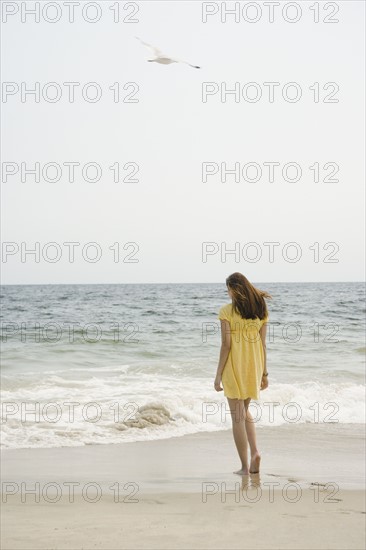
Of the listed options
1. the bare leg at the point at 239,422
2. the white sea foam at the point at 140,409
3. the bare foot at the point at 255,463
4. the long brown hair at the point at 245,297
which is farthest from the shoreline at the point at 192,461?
the long brown hair at the point at 245,297

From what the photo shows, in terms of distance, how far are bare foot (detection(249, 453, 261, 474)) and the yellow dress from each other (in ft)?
2.69

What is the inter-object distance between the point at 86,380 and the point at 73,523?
29.8 ft

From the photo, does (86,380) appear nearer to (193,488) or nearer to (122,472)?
(122,472)

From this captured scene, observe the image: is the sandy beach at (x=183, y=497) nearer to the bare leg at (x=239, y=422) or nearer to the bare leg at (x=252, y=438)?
the bare leg at (x=252, y=438)

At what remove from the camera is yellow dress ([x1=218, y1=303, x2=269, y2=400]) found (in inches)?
202

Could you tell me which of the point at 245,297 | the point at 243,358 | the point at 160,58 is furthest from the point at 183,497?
the point at 160,58

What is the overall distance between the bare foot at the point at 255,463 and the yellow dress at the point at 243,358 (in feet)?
2.69

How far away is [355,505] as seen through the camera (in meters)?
5.93

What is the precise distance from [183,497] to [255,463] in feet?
2.32

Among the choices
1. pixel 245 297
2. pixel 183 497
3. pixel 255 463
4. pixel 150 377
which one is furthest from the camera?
pixel 150 377

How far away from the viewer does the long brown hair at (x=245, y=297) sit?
4996mm

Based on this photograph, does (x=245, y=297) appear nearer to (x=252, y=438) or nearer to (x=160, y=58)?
(x=252, y=438)

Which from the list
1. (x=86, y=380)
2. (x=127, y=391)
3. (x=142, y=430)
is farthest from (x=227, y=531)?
(x=86, y=380)

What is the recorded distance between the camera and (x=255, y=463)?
236 inches
